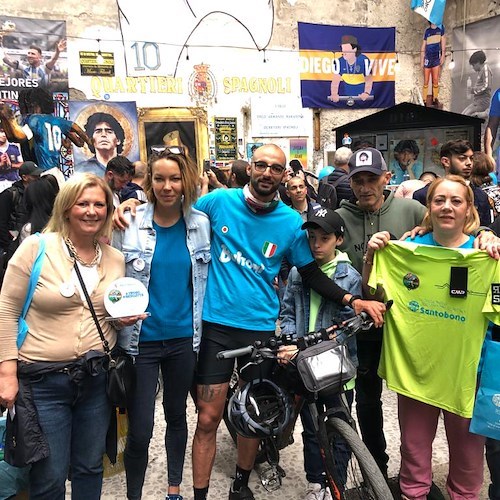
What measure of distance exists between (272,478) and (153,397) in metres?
1.05

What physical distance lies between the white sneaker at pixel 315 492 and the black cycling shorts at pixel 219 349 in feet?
2.57

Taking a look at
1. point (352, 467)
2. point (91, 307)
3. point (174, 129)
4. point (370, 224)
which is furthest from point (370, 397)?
point (174, 129)

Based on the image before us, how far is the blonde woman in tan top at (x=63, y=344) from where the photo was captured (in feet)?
6.17

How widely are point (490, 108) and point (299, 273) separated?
11.0 m

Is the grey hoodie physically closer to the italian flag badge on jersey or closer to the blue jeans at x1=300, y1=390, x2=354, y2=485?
the italian flag badge on jersey

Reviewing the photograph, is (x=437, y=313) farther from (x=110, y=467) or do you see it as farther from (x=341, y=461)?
(x=110, y=467)

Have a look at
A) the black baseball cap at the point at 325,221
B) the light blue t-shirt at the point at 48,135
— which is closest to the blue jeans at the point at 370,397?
the black baseball cap at the point at 325,221

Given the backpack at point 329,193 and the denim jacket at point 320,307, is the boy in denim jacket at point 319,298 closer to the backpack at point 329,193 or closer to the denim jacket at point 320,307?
the denim jacket at point 320,307

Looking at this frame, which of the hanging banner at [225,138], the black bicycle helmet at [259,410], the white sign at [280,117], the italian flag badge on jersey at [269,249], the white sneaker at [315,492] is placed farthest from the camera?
the white sign at [280,117]

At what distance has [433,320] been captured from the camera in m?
2.22

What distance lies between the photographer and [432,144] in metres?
9.04

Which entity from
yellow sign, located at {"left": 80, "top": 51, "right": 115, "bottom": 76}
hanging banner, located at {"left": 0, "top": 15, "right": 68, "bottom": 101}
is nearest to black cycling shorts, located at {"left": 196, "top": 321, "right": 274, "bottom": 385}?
hanging banner, located at {"left": 0, "top": 15, "right": 68, "bottom": 101}

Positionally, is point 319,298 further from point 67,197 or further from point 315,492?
point 67,197

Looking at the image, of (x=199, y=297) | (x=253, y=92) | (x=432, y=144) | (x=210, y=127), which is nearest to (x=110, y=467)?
(x=199, y=297)
